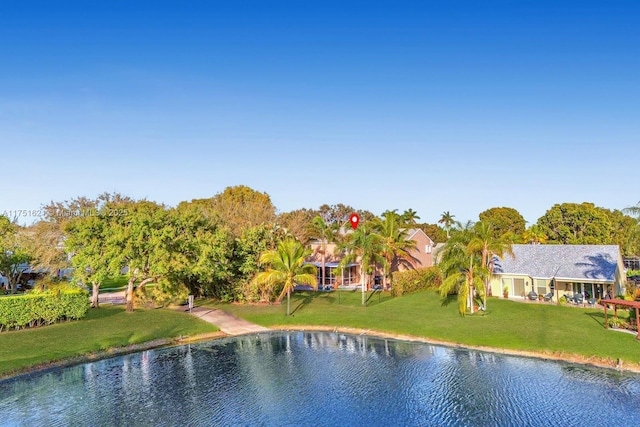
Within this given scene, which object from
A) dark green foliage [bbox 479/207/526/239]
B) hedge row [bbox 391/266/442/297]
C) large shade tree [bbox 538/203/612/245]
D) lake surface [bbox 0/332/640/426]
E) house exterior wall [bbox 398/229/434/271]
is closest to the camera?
lake surface [bbox 0/332/640/426]

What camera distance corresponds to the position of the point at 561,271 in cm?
3675

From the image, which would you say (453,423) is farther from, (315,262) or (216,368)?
(315,262)

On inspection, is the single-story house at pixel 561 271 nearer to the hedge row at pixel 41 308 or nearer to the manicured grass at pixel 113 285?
the hedge row at pixel 41 308

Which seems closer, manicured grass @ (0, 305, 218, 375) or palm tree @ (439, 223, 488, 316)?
manicured grass @ (0, 305, 218, 375)

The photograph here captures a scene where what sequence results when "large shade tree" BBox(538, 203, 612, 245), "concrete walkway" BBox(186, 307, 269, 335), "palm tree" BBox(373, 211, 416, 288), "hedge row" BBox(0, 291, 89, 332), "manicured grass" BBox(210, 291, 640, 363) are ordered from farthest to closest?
"large shade tree" BBox(538, 203, 612, 245) → "palm tree" BBox(373, 211, 416, 288) → "concrete walkway" BBox(186, 307, 269, 335) → "hedge row" BBox(0, 291, 89, 332) → "manicured grass" BBox(210, 291, 640, 363)

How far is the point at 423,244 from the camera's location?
5334cm

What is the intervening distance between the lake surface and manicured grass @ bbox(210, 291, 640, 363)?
212cm

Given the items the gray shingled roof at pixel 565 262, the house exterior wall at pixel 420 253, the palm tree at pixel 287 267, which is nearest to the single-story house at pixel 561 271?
the gray shingled roof at pixel 565 262

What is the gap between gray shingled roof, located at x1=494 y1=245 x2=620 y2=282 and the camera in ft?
116

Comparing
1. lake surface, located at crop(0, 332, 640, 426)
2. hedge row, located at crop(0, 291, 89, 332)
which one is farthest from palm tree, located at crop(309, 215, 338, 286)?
hedge row, located at crop(0, 291, 89, 332)

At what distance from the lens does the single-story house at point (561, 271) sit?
115 feet

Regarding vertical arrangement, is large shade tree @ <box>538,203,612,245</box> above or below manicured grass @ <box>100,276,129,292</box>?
above

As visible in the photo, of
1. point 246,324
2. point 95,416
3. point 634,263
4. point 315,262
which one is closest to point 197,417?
point 95,416

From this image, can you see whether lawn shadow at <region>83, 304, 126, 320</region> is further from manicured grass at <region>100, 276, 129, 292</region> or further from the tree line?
manicured grass at <region>100, 276, 129, 292</region>
